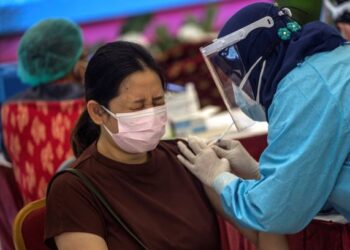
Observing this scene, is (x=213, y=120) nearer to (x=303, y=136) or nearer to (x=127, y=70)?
(x=127, y=70)

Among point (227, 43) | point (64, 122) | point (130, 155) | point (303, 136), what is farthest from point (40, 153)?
point (303, 136)

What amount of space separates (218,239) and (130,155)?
34 cm

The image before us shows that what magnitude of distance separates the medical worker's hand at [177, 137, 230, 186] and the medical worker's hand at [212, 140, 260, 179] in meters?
0.08

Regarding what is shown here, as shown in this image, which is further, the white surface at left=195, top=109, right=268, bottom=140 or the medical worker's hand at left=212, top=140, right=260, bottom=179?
the white surface at left=195, top=109, right=268, bottom=140

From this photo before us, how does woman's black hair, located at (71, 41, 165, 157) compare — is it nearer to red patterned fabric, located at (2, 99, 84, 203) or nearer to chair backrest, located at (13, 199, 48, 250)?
chair backrest, located at (13, 199, 48, 250)

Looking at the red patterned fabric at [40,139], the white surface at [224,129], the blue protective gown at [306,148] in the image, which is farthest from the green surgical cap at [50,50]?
the blue protective gown at [306,148]

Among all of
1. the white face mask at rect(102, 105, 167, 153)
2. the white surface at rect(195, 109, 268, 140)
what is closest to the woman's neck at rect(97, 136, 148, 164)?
the white face mask at rect(102, 105, 167, 153)

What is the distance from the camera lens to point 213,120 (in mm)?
3086

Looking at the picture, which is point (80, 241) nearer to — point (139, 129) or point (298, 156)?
point (139, 129)

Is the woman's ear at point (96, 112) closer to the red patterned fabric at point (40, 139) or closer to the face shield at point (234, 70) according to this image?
the face shield at point (234, 70)

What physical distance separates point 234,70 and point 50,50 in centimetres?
131

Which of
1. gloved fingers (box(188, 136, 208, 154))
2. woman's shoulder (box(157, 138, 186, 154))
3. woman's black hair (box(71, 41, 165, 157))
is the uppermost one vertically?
woman's black hair (box(71, 41, 165, 157))

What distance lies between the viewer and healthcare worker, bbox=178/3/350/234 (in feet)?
4.39

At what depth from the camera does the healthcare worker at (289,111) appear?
1339 millimetres
